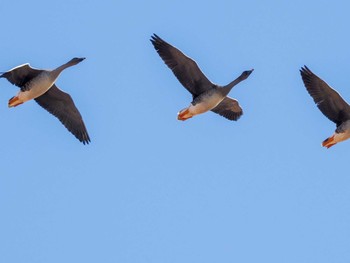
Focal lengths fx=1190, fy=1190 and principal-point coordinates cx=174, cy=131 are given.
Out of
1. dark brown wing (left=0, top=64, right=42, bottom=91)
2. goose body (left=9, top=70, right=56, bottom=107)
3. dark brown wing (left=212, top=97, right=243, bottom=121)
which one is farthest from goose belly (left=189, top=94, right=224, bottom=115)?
dark brown wing (left=0, top=64, right=42, bottom=91)

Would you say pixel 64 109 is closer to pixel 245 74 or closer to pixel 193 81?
pixel 193 81

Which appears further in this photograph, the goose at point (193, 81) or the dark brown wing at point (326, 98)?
the dark brown wing at point (326, 98)

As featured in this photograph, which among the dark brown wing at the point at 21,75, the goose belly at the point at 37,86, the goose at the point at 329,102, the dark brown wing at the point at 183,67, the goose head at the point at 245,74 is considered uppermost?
the dark brown wing at the point at 21,75

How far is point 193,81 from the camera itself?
29.0 meters

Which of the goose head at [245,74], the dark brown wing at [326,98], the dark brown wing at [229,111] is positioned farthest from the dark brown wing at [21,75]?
the dark brown wing at [326,98]

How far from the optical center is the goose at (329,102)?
94.8ft

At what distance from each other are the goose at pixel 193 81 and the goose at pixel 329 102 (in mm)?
1462

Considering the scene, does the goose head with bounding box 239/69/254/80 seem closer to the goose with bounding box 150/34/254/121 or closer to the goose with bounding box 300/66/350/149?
the goose with bounding box 150/34/254/121

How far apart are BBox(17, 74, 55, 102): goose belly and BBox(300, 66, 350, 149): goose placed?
6.21 m

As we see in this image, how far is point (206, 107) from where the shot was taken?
28453mm

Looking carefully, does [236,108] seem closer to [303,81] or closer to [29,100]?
[303,81]

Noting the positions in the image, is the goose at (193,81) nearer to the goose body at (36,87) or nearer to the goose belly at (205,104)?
the goose belly at (205,104)

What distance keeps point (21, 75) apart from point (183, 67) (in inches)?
153

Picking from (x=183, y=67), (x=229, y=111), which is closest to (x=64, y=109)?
(x=183, y=67)
